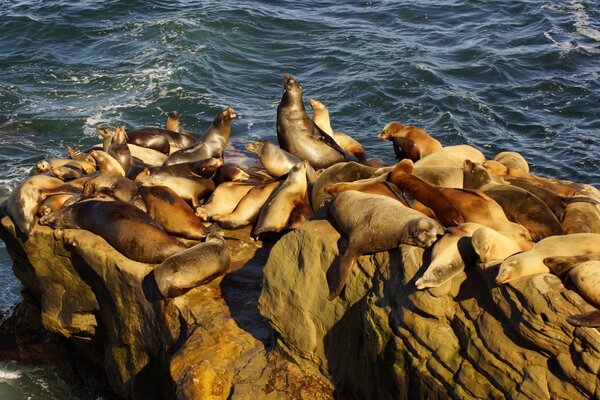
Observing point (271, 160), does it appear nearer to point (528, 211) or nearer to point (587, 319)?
point (528, 211)

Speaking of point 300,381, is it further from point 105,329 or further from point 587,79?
point 587,79

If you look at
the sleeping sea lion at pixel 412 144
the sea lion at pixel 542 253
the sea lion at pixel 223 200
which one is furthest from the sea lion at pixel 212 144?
the sea lion at pixel 542 253

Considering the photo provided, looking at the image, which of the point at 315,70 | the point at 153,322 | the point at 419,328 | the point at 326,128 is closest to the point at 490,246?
the point at 419,328

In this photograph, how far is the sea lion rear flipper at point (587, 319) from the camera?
4.58m

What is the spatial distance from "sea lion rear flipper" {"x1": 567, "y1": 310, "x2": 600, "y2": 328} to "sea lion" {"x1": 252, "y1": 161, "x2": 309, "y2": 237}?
3.84 meters

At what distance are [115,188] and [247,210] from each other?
4.64ft

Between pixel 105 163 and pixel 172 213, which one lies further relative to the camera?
pixel 105 163

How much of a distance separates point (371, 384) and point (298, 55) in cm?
1507

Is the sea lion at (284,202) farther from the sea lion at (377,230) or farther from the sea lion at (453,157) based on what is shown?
the sea lion at (377,230)

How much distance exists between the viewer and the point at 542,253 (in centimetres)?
526

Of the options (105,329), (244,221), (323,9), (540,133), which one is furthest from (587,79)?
(105,329)

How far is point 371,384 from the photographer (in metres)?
5.97

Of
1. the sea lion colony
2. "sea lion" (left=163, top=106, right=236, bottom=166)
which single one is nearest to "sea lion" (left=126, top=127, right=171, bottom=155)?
the sea lion colony

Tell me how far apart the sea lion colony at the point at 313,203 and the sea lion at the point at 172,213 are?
1cm
